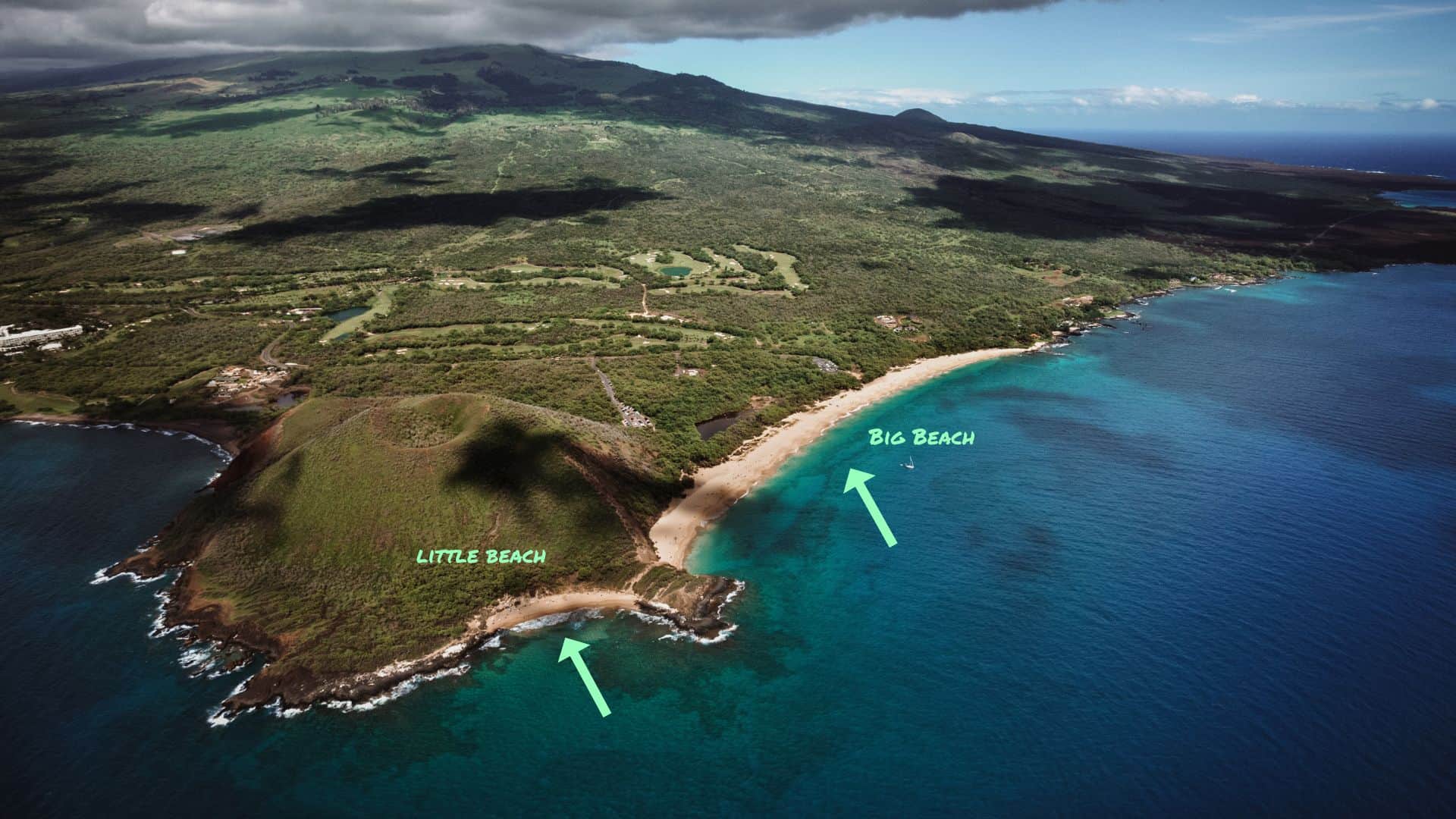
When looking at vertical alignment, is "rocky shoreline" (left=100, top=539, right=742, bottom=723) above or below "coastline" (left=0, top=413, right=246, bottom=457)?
below

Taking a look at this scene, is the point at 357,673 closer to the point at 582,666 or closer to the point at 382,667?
the point at 382,667

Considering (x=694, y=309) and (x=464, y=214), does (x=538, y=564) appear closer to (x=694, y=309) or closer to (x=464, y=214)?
(x=694, y=309)

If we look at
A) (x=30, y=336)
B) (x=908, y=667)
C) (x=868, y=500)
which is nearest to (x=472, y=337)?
(x=30, y=336)

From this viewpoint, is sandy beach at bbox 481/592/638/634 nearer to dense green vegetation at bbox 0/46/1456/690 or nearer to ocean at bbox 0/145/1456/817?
dense green vegetation at bbox 0/46/1456/690

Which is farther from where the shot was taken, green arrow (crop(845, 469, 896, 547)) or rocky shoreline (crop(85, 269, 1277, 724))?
green arrow (crop(845, 469, 896, 547))

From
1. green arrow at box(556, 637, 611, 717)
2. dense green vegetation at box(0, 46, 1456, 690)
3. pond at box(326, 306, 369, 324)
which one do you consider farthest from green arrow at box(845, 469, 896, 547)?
pond at box(326, 306, 369, 324)

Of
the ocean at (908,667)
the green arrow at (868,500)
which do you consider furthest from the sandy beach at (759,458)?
the green arrow at (868,500)

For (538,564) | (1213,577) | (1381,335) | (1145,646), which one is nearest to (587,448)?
(538,564)

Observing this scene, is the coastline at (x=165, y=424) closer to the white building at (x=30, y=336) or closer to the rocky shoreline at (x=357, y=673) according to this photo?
the rocky shoreline at (x=357, y=673)
